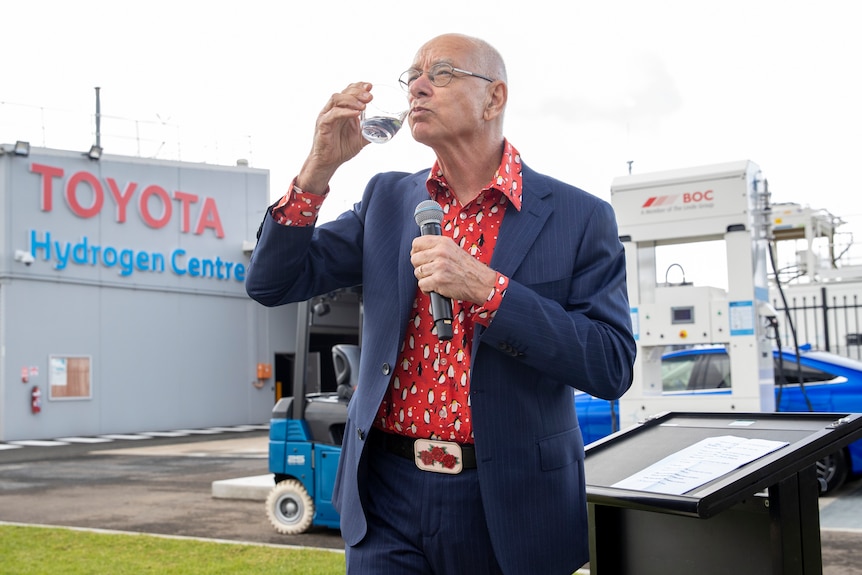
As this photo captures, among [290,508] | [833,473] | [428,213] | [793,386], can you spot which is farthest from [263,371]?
[428,213]

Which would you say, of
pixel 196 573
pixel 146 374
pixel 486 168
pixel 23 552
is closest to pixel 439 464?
pixel 486 168

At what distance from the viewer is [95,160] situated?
24.0 metres

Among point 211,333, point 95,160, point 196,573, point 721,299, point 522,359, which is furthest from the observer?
point 211,333

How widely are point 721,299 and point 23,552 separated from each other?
6.13 m

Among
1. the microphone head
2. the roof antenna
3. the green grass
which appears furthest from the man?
the roof antenna

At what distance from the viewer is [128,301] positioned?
24.5 m

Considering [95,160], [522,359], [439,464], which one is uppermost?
[95,160]

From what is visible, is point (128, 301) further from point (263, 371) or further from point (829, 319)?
point (829, 319)

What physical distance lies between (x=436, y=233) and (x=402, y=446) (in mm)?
526

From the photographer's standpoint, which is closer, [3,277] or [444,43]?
[444,43]

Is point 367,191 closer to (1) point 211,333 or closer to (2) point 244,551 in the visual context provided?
(2) point 244,551

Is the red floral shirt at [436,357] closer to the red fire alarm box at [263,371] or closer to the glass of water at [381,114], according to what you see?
the glass of water at [381,114]

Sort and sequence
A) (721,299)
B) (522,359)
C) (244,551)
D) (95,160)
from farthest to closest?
(95,160) → (721,299) → (244,551) → (522,359)

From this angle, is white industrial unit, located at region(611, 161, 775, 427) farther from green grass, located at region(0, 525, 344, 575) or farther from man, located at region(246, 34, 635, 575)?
man, located at region(246, 34, 635, 575)
